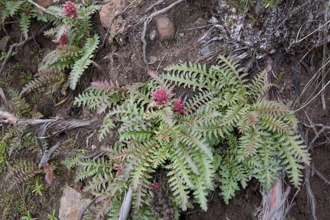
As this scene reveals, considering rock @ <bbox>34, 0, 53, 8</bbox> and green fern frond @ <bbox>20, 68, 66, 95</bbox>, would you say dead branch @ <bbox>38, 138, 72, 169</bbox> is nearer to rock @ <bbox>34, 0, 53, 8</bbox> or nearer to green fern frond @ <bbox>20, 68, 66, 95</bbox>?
green fern frond @ <bbox>20, 68, 66, 95</bbox>

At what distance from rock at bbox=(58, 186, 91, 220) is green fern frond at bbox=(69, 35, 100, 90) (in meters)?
1.36

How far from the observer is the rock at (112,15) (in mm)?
3381

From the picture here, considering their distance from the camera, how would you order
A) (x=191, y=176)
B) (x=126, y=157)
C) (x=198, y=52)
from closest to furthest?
(x=191, y=176), (x=126, y=157), (x=198, y=52)

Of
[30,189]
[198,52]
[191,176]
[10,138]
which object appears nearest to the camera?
[191,176]

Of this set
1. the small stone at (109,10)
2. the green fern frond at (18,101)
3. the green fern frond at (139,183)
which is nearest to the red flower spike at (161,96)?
the green fern frond at (139,183)

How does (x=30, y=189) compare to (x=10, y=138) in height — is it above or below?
below

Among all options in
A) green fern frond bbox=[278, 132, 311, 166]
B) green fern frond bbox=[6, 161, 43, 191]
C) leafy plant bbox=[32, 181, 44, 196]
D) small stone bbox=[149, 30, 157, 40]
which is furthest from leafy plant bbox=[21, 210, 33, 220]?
green fern frond bbox=[278, 132, 311, 166]

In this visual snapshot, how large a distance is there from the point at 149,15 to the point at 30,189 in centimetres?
289

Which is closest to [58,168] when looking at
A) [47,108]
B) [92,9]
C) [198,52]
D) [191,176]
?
[47,108]

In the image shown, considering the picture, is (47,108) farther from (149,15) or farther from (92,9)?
(149,15)

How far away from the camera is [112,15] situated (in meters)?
3.44

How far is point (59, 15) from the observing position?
3459 mm

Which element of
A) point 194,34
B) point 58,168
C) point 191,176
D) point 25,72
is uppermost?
point 194,34

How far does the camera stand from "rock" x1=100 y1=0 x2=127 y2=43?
3381mm
